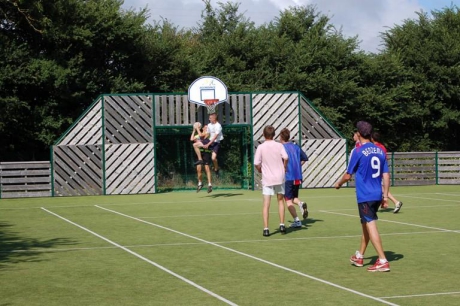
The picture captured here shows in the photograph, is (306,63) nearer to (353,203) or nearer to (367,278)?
(353,203)

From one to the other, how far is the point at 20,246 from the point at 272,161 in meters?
4.65

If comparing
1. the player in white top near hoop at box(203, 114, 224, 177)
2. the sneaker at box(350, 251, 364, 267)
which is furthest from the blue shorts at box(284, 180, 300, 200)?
the player in white top near hoop at box(203, 114, 224, 177)

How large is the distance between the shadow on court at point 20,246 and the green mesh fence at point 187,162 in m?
13.7

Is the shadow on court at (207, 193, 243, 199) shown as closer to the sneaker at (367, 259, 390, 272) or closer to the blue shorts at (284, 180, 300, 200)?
the blue shorts at (284, 180, 300, 200)

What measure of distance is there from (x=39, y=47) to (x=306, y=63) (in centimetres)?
1269

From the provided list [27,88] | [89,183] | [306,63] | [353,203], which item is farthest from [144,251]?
[306,63]

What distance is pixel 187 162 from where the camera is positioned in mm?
29938

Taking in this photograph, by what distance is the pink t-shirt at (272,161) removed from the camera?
48.5 ft

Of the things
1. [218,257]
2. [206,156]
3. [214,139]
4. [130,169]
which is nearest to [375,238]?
[218,257]

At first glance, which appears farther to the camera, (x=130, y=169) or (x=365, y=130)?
(x=130, y=169)

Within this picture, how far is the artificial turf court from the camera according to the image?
935 cm

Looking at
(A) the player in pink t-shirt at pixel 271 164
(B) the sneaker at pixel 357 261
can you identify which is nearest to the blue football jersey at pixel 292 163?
(A) the player in pink t-shirt at pixel 271 164

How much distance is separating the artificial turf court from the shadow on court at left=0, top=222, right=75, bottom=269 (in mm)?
19

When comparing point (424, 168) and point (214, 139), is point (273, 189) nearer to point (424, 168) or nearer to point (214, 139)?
point (214, 139)
